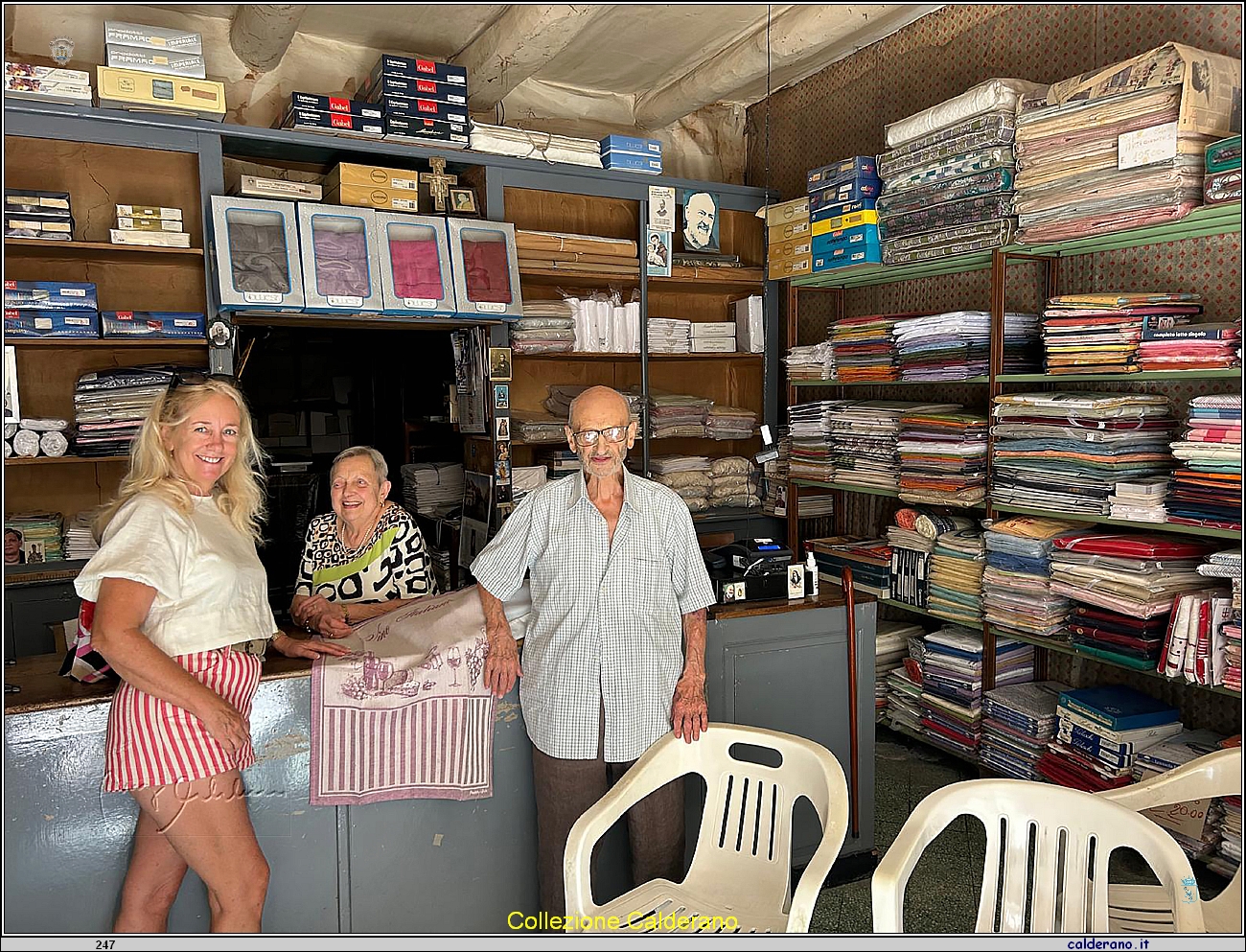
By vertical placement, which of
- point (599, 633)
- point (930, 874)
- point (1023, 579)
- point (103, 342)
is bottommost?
point (930, 874)

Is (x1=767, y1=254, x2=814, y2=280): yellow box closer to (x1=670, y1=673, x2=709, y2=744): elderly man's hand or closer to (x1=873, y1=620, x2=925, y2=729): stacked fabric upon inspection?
(x1=873, y1=620, x2=925, y2=729): stacked fabric

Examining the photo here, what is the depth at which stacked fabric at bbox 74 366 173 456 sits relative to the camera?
371cm

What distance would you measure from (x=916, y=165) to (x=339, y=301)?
2.51 metres

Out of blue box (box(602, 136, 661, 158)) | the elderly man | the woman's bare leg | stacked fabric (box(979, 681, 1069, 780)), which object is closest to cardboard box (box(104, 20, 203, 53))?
blue box (box(602, 136, 661, 158))

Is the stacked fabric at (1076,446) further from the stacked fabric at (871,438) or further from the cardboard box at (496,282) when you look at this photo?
the cardboard box at (496,282)

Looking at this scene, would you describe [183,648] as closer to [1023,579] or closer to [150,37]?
[150,37]

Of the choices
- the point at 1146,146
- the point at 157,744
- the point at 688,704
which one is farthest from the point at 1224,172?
the point at 157,744

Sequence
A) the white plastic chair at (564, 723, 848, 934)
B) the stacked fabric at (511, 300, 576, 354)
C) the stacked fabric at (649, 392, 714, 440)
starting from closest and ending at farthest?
the white plastic chair at (564, 723, 848, 934) → the stacked fabric at (511, 300, 576, 354) → the stacked fabric at (649, 392, 714, 440)

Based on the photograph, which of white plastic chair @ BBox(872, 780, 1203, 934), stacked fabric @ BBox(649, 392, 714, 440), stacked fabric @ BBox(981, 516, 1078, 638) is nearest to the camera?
white plastic chair @ BBox(872, 780, 1203, 934)

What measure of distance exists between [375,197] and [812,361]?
2259 mm

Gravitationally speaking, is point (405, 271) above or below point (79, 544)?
above

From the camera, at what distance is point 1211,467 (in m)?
2.95

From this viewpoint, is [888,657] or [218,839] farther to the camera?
[888,657]

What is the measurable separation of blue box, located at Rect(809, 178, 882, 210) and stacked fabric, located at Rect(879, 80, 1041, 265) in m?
0.10
